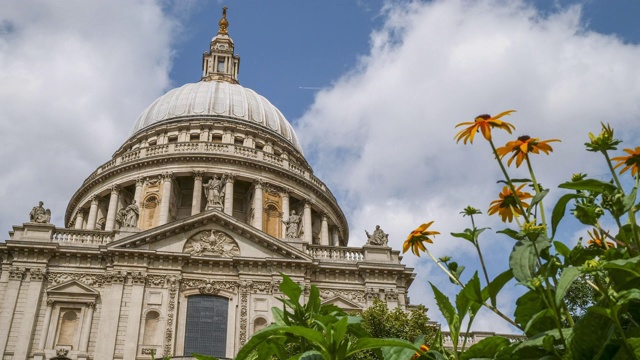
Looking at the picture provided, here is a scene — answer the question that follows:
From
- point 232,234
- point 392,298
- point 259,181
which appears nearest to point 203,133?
point 259,181

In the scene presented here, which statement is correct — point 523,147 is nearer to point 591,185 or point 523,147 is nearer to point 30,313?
Answer: point 591,185

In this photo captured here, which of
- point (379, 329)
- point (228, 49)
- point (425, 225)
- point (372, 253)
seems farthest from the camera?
point (228, 49)

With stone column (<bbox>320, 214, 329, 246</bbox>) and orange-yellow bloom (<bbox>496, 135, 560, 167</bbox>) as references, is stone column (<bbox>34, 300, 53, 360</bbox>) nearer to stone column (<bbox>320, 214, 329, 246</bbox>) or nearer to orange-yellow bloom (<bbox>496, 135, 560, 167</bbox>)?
stone column (<bbox>320, 214, 329, 246</bbox>)

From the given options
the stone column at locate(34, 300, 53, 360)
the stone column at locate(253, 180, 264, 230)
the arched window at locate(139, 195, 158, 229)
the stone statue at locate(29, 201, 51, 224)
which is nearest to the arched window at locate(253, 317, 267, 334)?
the stone column at locate(34, 300, 53, 360)

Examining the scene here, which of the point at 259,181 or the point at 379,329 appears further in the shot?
the point at 259,181

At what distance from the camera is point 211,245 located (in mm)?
37062

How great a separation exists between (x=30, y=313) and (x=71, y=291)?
2.27 m

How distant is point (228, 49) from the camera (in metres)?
75.6

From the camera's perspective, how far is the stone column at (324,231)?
54.4m

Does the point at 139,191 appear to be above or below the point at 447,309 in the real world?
above

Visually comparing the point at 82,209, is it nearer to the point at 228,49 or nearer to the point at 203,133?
the point at 203,133

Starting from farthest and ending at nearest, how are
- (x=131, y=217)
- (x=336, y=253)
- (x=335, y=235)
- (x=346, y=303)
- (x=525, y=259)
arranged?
(x=335, y=235) → (x=336, y=253) → (x=131, y=217) → (x=346, y=303) → (x=525, y=259)

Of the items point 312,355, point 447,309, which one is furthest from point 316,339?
point 447,309

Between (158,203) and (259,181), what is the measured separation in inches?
333
